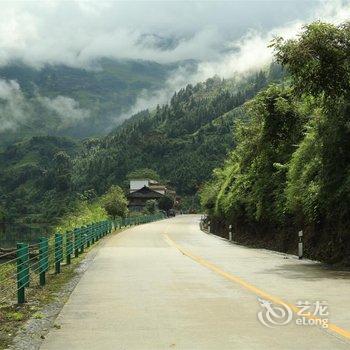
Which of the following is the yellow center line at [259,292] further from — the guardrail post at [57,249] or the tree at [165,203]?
the tree at [165,203]

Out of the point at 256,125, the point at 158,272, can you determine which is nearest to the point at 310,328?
the point at 158,272

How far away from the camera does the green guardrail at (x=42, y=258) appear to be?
37.1ft

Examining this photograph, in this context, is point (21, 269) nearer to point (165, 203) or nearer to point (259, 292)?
point (259, 292)

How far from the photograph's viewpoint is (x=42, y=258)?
1417 centimetres

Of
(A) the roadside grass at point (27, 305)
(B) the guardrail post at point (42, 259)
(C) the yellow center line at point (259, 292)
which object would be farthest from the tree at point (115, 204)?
(B) the guardrail post at point (42, 259)

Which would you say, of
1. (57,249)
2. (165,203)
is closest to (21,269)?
(57,249)

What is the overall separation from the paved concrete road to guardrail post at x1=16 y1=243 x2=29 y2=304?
1037mm

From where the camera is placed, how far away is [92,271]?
17.5 m

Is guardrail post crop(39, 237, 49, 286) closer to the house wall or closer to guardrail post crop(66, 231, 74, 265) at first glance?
guardrail post crop(66, 231, 74, 265)

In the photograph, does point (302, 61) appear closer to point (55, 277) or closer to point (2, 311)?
point (55, 277)

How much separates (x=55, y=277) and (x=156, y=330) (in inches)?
362

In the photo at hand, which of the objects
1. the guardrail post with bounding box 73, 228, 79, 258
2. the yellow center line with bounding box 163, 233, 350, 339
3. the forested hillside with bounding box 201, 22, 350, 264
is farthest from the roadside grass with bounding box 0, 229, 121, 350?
the forested hillside with bounding box 201, 22, 350, 264

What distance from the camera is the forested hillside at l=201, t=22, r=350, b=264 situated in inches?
659

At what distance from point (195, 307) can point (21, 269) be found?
3.66 m
